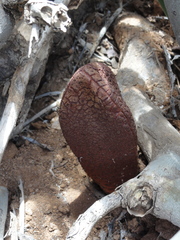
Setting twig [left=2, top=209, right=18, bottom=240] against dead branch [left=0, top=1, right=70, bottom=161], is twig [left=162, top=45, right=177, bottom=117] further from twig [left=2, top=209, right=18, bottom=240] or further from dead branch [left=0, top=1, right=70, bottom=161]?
twig [left=2, top=209, right=18, bottom=240]

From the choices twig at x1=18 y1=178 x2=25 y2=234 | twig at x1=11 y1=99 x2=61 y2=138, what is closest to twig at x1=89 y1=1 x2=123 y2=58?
twig at x1=11 y1=99 x2=61 y2=138

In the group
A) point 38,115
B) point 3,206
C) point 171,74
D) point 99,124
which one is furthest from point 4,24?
point 171,74

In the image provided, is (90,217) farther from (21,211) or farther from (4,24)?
(4,24)

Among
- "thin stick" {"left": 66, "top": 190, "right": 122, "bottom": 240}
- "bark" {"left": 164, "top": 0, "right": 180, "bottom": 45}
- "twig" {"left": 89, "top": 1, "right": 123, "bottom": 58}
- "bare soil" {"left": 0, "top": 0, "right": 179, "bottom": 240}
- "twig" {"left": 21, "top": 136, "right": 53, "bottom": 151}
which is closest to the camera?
"thin stick" {"left": 66, "top": 190, "right": 122, "bottom": 240}

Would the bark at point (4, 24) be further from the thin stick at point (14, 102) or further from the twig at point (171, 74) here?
the twig at point (171, 74)

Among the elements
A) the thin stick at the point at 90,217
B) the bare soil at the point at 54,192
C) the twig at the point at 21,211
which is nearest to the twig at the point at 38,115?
the bare soil at the point at 54,192

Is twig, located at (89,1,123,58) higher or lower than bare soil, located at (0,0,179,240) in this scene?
higher

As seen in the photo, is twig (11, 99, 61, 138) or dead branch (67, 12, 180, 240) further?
twig (11, 99, 61, 138)

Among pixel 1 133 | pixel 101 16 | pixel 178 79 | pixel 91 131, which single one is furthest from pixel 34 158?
pixel 101 16
